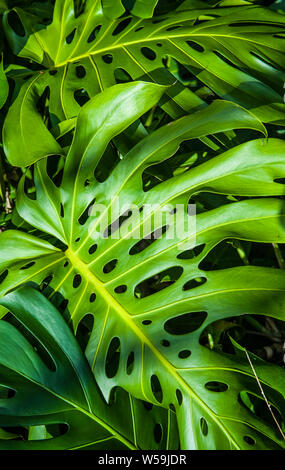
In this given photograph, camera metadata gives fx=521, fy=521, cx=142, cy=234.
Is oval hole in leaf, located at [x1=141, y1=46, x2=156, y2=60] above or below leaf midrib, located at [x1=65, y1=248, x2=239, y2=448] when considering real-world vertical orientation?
above

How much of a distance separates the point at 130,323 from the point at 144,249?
144 millimetres

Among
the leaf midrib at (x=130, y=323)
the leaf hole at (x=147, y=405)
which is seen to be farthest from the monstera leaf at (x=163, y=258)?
the leaf hole at (x=147, y=405)

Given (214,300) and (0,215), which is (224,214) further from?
(0,215)

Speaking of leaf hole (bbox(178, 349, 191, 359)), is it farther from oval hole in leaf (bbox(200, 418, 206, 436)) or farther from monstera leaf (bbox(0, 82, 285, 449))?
oval hole in leaf (bbox(200, 418, 206, 436))

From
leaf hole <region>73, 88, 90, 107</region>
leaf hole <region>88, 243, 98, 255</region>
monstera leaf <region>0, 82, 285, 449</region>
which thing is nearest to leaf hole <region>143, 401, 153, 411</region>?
monstera leaf <region>0, 82, 285, 449</region>

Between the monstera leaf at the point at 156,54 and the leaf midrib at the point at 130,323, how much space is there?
9.3 inches

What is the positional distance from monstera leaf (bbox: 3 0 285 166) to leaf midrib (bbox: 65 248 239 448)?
237mm

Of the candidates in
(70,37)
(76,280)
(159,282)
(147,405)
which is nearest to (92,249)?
(76,280)

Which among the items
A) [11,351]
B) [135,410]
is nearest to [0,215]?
[11,351]

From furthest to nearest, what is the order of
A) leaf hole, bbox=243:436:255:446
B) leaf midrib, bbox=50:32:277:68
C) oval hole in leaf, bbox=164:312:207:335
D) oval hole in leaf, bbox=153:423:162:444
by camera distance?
oval hole in leaf, bbox=164:312:207:335, leaf midrib, bbox=50:32:277:68, oval hole in leaf, bbox=153:423:162:444, leaf hole, bbox=243:436:255:446

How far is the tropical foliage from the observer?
0.91m

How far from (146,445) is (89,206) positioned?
0.49 metres

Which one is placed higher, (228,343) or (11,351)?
(228,343)

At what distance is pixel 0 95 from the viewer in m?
1.06
